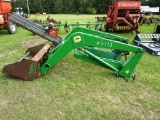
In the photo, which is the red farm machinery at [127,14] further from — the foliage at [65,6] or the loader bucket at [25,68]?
the foliage at [65,6]

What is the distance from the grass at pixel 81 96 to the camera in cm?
245

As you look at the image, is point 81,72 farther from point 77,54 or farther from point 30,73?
point 30,73

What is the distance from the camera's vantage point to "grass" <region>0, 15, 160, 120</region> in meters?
2.45

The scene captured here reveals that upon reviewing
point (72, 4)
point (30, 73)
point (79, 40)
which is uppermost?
point (72, 4)

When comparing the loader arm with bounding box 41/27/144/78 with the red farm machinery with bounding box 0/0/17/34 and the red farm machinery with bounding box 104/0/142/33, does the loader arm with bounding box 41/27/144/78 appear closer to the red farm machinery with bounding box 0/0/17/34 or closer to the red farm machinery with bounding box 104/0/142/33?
the red farm machinery with bounding box 104/0/142/33

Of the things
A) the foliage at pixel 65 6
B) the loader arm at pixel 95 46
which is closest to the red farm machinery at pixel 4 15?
the loader arm at pixel 95 46

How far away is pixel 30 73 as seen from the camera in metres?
3.25

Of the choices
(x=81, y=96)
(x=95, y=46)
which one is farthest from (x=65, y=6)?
(x=81, y=96)

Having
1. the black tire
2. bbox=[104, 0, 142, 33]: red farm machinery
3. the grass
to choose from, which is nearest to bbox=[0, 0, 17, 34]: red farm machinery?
the black tire

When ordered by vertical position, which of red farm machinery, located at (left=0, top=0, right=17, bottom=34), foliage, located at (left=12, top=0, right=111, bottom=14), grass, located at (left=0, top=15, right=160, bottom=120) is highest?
foliage, located at (left=12, top=0, right=111, bottom=14)

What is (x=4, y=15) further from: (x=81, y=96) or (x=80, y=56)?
(x=81, y=96)

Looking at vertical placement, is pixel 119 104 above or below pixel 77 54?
below

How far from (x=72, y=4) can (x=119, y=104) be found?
44.6 meters

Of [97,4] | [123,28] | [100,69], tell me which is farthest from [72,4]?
[100,69]
